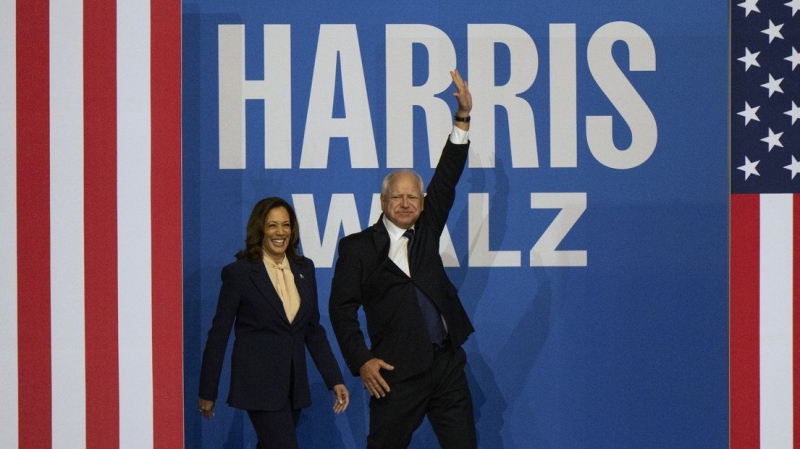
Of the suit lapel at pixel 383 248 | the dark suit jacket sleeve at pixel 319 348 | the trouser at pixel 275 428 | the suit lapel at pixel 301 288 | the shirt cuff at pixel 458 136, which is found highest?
the shirt cuff at pixel 458 136

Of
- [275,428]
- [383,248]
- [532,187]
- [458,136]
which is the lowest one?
[275,428]

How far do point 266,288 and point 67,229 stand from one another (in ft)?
3.37

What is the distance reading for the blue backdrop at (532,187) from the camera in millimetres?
4496

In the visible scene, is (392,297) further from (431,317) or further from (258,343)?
(258,343)

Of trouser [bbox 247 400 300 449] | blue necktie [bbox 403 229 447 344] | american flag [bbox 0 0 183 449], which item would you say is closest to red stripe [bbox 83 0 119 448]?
american flag [bbox 0 0 183 449]

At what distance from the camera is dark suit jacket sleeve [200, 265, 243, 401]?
3727 mm

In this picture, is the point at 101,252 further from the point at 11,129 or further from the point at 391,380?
the point at 391,380

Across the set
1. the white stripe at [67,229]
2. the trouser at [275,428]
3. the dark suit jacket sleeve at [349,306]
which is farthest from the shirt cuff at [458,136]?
the white stripe at [67,229]

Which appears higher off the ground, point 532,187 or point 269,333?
point 532,187

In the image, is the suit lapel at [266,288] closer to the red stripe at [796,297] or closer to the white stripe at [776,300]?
the white stripe at [776,300]

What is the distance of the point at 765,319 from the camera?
14.7 ft

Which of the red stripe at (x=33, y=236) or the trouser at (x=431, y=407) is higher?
the red stripe at (x=33, y=236)

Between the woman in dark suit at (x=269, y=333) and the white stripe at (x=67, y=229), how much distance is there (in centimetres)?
72

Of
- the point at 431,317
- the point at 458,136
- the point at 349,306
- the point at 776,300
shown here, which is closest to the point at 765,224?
the point at 776,300
